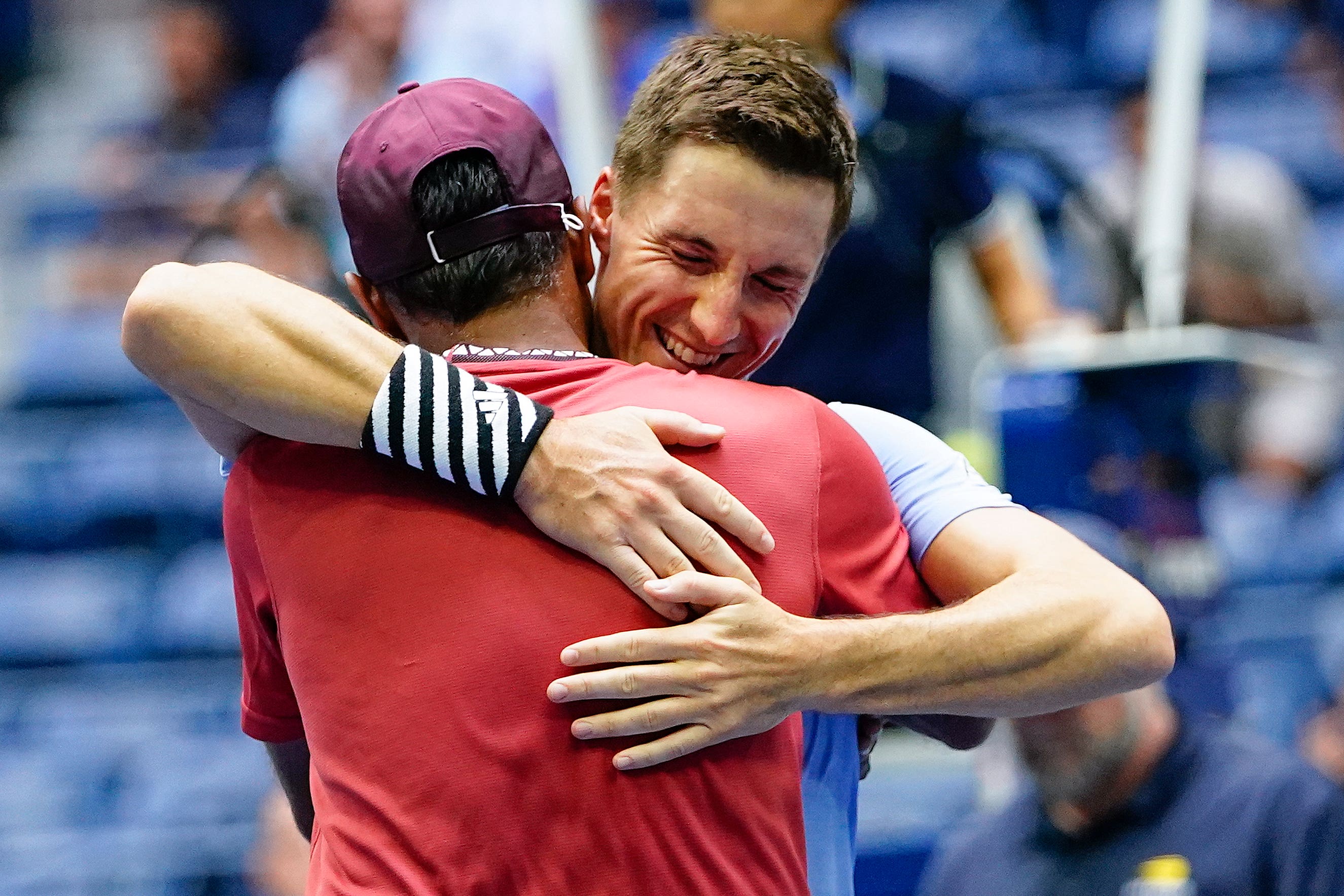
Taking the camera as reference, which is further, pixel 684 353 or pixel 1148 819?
pixel 1148 819

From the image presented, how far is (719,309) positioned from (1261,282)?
308 centimetres

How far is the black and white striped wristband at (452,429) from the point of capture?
1.39m

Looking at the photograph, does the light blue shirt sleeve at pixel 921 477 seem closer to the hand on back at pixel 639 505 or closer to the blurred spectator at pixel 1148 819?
the hand on back at pixel 639 505

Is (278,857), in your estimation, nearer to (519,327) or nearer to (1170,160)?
(1170,160)

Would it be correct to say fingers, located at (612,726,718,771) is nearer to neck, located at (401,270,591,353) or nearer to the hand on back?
the hand on back

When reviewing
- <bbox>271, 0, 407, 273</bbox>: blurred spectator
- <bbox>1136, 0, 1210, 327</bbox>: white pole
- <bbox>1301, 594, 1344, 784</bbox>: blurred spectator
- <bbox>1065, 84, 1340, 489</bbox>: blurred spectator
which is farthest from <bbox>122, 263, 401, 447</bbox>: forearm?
<bbox>271, 0, 407, 273</bbox>: blurred spectator

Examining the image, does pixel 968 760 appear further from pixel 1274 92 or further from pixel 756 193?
pixel 1274 92

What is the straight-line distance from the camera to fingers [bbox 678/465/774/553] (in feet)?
4.64

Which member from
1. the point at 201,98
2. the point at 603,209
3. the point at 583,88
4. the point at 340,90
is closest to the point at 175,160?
the point at 201,98

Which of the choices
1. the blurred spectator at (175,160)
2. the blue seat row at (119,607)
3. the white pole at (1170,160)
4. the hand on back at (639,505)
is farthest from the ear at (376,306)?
the blurred spectator at (175,160)

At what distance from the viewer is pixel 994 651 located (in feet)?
4.83

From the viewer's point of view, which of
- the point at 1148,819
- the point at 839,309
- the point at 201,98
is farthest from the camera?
the point at 201,98

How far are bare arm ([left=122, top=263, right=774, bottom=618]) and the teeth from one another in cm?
29

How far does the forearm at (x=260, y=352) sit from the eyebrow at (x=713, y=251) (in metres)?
0.35
